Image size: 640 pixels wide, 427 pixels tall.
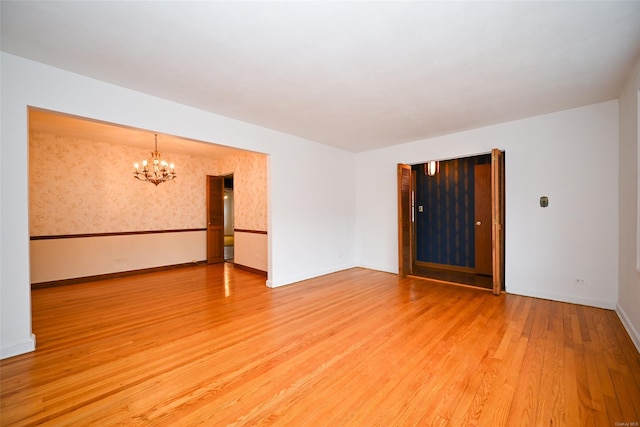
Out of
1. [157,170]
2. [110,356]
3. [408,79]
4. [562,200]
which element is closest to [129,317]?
[110,356]

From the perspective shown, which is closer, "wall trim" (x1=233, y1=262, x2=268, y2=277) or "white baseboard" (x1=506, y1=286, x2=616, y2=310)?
"white baseboard" (x1=506, y1=286, x2=616, y2=310)

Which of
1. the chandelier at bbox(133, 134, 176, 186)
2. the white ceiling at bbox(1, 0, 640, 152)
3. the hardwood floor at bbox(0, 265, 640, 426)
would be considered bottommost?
the hardwood floor at bbox(0, 265, 640, 426)

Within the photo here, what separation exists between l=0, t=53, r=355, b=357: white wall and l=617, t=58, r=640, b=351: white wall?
4211mm

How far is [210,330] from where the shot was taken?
116 inches

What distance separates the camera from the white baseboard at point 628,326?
2484 mm

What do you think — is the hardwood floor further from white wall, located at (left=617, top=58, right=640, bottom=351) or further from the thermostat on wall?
the thermostat on wall

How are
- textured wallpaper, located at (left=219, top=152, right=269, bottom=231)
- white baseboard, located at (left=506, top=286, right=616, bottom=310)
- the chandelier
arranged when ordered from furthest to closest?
textured wallpaper, located at (left=219, top=152, right=269, bottom=231) → the chandelier → white baseboard, located at (left=506, top=286, right=616, bottom=310)

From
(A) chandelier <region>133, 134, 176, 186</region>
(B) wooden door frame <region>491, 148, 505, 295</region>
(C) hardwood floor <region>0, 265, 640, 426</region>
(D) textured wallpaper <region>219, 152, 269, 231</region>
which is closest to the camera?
(C) hardwood floor <region>0, 265, 640, 426</region>

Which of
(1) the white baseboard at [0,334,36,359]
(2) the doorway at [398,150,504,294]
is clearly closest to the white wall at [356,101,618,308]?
(2) the doorway at [398,150,504,294]

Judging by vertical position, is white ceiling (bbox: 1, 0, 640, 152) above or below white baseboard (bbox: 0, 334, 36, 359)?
above

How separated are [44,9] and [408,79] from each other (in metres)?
3.04

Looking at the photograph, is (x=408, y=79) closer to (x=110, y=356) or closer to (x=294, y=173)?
(x=294, y=173)

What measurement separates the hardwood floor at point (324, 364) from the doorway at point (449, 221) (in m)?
1.60

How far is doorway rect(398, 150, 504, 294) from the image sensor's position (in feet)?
17.4
